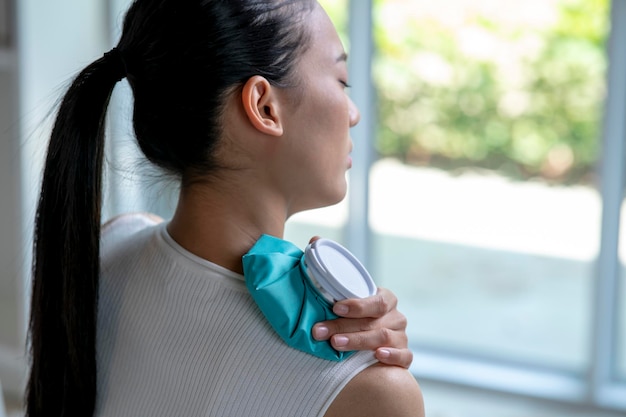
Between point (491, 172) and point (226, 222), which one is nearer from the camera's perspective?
point (226, 222)

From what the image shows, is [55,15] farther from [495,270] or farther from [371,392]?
[371,392]

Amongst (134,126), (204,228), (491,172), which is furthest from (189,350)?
(491,172)

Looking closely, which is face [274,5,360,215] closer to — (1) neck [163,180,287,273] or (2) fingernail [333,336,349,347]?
(1) neck [163,180,287,273]

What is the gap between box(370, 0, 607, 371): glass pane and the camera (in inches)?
86.3

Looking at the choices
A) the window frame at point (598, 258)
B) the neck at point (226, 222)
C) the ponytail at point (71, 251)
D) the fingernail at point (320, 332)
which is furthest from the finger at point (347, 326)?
the window frame at point (598, 258)

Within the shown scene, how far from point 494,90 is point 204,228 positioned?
141 cm

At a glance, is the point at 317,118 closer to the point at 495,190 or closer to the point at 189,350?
the point at 189,350

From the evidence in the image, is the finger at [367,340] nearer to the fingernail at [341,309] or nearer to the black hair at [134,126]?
the fingernail at [341,309]

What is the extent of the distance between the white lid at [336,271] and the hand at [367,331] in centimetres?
1

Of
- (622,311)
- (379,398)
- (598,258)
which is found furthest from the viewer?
(622,311)

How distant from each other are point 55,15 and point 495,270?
1257mm

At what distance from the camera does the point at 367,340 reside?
3.04ft

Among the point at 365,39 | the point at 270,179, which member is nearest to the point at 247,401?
the point at 270,179

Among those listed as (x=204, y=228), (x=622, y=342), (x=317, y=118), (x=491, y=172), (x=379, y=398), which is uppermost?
(x=317, y=118)
